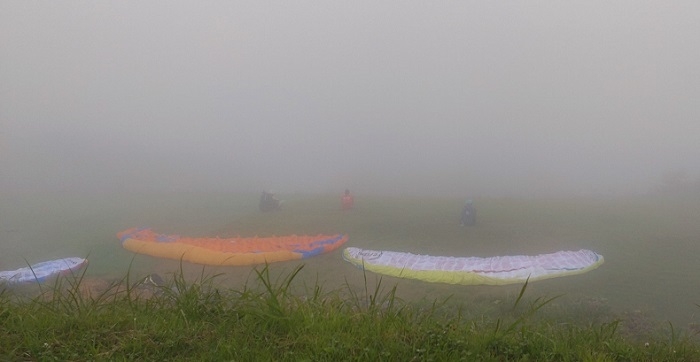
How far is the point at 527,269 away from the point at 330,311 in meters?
4.47

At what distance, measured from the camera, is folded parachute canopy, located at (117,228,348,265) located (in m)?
6.81

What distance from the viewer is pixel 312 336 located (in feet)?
6.72

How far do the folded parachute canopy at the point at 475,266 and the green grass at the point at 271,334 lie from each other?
3.38m

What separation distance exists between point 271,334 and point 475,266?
472 cm

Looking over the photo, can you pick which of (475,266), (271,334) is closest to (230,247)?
(475,266)

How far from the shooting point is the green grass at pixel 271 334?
192 cm

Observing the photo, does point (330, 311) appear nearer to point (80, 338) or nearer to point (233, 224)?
point (80, 338)

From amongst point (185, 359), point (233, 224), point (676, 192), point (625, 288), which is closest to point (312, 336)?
point (185, 359)

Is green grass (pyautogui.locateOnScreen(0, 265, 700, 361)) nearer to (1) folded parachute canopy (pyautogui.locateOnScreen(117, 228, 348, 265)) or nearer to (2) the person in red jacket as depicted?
(1) folded parachute canopy (pyautogui.locateOnScreen(117, 228, 348, 265))

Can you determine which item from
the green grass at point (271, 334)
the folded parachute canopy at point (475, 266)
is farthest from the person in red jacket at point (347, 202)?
the green grass at point (271, 334)

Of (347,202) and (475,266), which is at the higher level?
(347,202)

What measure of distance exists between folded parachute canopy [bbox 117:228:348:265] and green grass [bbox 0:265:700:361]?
417cm

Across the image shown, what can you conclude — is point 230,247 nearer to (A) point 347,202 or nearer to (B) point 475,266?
(A) point 347,202

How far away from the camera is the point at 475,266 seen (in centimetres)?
641
